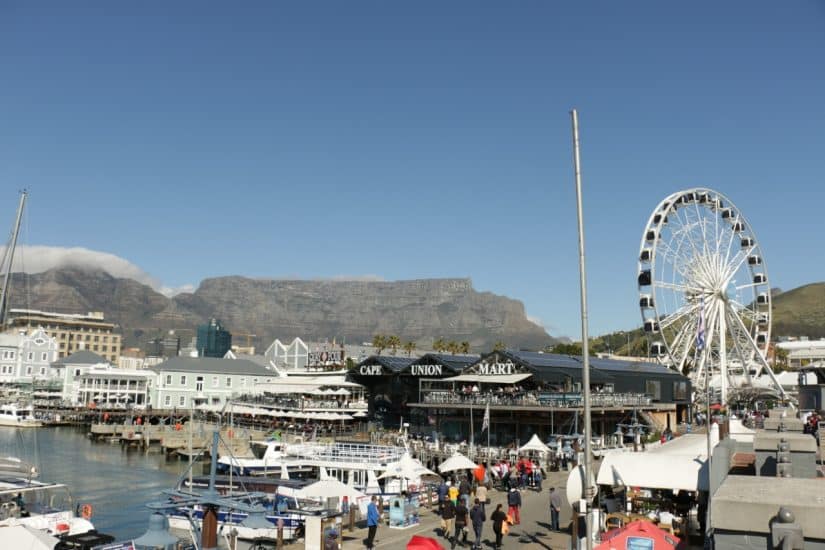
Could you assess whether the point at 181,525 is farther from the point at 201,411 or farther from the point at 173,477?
the point at 201,411

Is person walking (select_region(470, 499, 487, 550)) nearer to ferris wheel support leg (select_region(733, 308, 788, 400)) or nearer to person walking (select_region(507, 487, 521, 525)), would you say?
person walking (select_region(507, 487, 521, 525))

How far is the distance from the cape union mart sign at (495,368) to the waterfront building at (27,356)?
9424 centimetres

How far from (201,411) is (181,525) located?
6303cm

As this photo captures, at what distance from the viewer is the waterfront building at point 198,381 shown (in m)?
104

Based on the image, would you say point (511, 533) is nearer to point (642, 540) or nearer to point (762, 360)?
point (642, 540)

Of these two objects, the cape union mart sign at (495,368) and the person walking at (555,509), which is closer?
the person walking at (555,509)

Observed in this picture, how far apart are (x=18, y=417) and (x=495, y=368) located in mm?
69739

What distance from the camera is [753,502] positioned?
6.13 metres

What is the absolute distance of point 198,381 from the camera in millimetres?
105188

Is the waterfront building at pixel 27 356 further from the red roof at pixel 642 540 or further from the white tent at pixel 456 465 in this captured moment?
the red roof at pixel 642 540

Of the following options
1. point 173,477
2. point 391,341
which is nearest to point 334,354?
point 391,341

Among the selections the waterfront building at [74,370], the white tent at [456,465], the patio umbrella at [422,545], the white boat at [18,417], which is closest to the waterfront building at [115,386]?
the waterfront building at [74,370]

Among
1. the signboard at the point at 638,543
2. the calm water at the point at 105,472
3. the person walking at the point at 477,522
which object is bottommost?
the calm water at the point at 105,472

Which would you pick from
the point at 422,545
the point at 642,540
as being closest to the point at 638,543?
the point at 642,540
